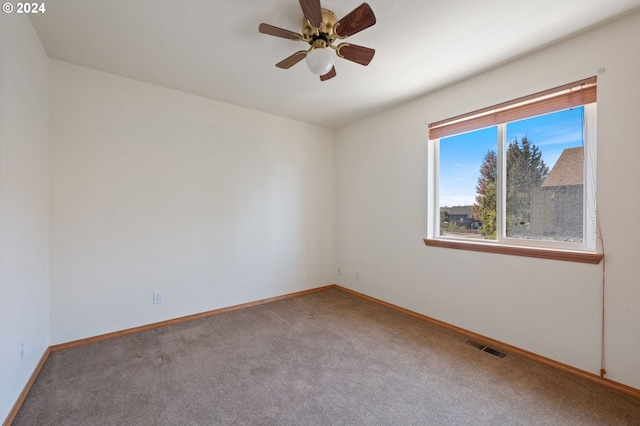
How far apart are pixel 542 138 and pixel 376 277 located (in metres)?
2.34

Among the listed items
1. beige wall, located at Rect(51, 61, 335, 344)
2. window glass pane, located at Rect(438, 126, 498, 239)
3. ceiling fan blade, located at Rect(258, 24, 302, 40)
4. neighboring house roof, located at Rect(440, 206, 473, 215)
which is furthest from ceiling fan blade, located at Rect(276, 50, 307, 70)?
neighboring house roof, located at Rect(440, 206, 473, 215)

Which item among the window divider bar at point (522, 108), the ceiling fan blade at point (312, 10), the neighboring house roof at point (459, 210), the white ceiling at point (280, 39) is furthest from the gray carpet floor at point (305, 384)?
the white ceiling at point (280, 39)

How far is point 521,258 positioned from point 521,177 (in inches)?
28.8

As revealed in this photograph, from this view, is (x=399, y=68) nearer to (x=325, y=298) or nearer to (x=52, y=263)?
(x=325, y=298)

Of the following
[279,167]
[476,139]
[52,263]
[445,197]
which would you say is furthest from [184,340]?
[476,139]

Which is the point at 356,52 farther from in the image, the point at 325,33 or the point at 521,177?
the point at 521,177

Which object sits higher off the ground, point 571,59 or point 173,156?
point 571,59

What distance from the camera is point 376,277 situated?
369 centimetres

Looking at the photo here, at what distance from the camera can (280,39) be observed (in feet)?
6.83

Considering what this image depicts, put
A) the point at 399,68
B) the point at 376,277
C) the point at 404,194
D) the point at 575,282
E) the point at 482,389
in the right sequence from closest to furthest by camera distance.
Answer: the point at 482,389
the point at 575,282
the point at 399,68
the point at 404,194
the point at 376,277

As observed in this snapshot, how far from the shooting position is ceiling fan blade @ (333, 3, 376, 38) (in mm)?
1516

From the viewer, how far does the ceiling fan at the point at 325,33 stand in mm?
1589

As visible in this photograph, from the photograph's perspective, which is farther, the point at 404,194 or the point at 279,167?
the point at 279,167

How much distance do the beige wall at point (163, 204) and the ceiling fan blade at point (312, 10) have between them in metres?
2.06
